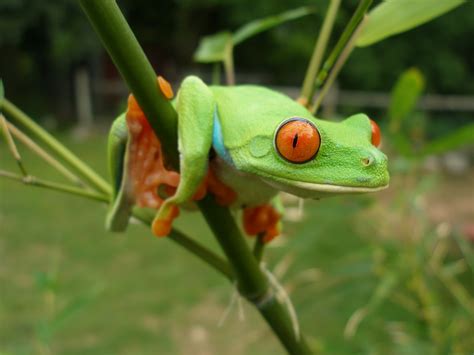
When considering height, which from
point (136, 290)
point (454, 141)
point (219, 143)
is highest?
point (219, 143)

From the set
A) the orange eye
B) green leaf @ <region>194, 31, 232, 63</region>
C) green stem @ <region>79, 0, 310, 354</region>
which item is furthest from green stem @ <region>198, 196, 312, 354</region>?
green leaf @ <region>194, 31, 232, 63</region>

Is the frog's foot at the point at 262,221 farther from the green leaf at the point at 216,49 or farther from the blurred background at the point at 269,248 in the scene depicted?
the green leaf at the point at 216,49

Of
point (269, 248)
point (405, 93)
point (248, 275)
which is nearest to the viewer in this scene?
point (248, 275)

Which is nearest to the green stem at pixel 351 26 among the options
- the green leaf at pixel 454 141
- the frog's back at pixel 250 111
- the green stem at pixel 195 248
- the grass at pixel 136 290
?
the frog's back at pixel 250 111

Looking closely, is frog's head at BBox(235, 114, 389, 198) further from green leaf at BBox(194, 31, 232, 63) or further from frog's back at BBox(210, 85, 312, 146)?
green leaf at BBox(194, 31, 232, 63)

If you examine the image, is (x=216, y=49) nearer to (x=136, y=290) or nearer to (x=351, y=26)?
(x=351, y=26)

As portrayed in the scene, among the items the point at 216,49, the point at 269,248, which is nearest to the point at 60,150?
the point at 216,49
